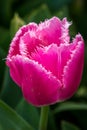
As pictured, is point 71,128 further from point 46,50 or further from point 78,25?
point 78,25

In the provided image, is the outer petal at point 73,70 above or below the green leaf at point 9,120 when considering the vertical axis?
above

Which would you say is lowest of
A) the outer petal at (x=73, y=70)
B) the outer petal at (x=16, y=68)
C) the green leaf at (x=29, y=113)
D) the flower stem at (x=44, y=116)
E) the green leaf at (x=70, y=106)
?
the green leaf at (x=70, y=106)

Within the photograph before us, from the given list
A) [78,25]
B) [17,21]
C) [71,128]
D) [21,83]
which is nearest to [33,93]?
[21,83]

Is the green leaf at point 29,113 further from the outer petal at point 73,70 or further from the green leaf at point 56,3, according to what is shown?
the green leaf at point 56,3

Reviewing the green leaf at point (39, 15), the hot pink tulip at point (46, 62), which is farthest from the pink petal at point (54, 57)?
the green leaf at point (39, 15)

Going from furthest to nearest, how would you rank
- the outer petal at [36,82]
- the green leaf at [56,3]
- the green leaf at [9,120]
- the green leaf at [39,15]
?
the green leaf at [56,3]
the green leaf at [39,15]
the green leaf at [9,120]
the outer petal at [36,82]

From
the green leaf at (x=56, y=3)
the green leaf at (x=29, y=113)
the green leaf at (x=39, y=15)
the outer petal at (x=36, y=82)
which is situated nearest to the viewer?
the outer petal at (x=36, y=82)

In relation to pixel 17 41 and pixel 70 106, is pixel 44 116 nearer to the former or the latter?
pixel 17 41
